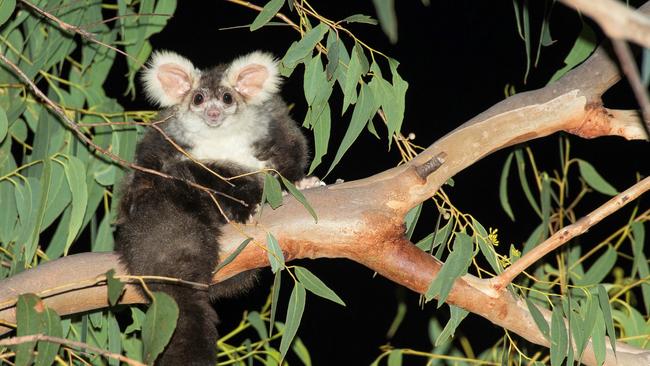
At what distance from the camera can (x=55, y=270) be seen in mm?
2756

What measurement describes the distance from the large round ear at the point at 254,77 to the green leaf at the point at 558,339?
168cm

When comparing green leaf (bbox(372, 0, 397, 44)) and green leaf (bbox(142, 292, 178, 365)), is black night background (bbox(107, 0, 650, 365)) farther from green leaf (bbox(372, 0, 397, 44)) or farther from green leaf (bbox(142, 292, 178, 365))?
green leaf (bbox(372, 0, 397, 44))

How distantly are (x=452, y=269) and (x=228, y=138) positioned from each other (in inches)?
53.7

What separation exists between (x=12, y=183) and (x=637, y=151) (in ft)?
12.9

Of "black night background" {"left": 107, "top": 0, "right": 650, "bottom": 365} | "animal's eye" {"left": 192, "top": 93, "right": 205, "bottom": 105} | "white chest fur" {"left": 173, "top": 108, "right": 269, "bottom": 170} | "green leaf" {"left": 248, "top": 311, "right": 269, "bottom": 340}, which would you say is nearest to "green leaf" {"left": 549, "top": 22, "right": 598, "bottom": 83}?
"white chest fur" {"left": 173, "top": 108, "right": 269, "bottom": 170}

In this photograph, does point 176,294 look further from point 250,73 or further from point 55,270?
point 250,73

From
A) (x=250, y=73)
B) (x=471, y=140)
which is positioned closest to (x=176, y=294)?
(x=471, y=140)

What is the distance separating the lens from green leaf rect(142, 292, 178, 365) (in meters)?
2.13

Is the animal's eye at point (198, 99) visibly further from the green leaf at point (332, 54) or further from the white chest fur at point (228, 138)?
the green leaf at point (332, 54)

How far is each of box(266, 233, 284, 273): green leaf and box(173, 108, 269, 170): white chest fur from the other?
3.12 feet

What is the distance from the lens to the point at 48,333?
2.38 m

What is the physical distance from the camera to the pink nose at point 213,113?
3761 mm

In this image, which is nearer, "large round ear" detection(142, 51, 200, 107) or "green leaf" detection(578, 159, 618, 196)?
"large round ear" detection(142, 51, 200, 107)

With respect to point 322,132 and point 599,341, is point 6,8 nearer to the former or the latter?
point 322,132
